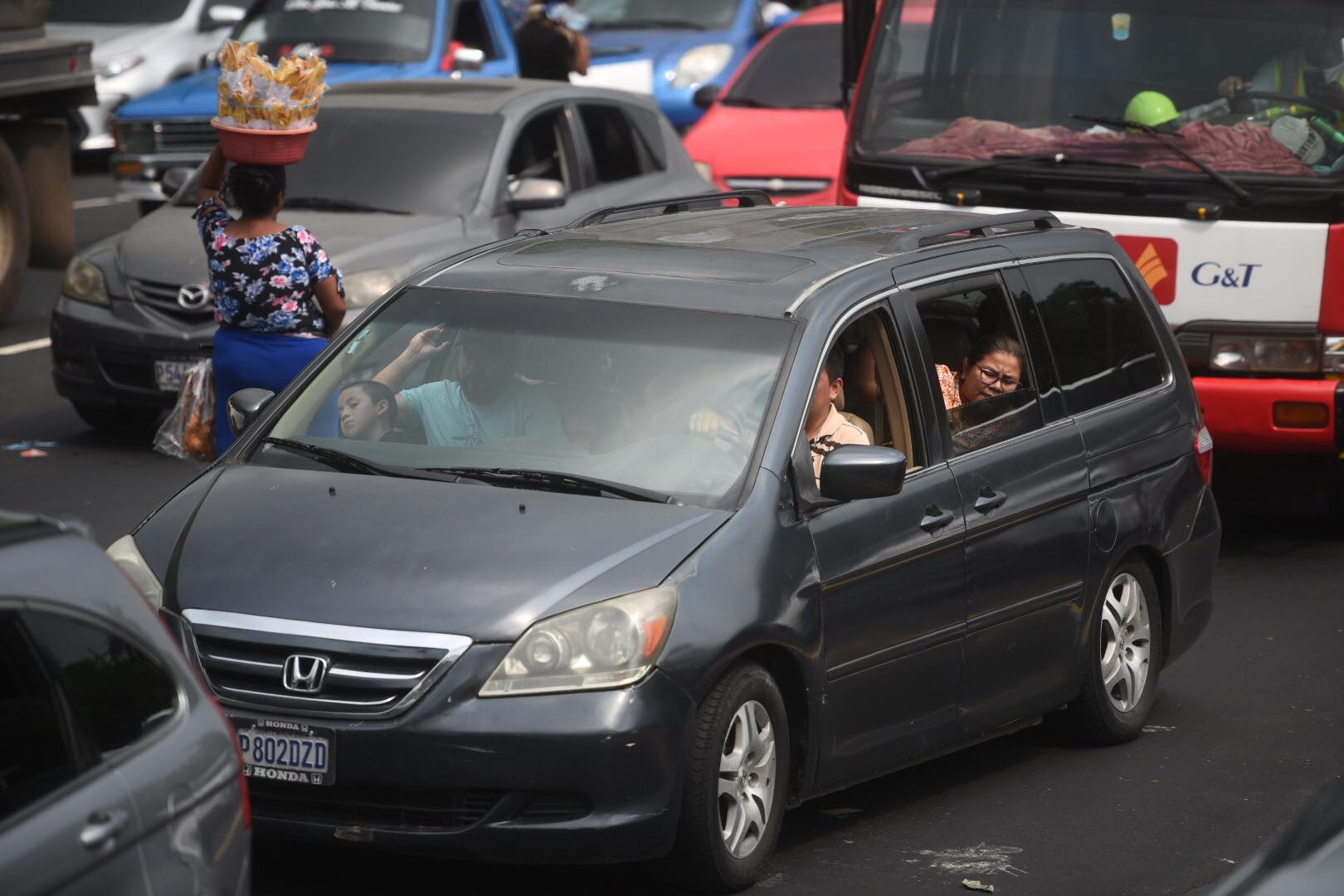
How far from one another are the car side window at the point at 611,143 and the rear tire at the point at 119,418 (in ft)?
9.92

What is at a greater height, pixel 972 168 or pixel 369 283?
pixel 972 168

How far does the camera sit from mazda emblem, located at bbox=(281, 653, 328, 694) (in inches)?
202

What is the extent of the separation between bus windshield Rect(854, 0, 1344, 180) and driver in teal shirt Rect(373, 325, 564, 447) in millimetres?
4445

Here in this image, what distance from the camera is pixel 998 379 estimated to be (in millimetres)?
6809

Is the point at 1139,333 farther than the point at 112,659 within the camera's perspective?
Yes

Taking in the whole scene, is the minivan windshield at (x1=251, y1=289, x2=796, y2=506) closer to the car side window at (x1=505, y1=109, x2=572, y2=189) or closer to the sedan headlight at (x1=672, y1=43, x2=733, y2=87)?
the car side window at (x1=505, y1=109, x2=572, y2=189)

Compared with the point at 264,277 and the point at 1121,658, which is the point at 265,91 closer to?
the point at 264,277

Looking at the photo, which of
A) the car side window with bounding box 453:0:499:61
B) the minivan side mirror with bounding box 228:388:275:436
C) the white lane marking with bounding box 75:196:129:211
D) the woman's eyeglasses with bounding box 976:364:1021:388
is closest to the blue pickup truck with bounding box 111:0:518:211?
the car side window with bounding box 453:0:499:61

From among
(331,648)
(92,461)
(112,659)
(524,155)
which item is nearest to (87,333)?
(92,461)

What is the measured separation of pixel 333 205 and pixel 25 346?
301 cm

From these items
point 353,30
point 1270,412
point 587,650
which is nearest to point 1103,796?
point 587,650

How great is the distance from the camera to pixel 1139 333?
7578 millimetres

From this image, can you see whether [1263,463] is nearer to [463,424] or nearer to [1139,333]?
[1139,333]

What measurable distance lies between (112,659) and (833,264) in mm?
3212
